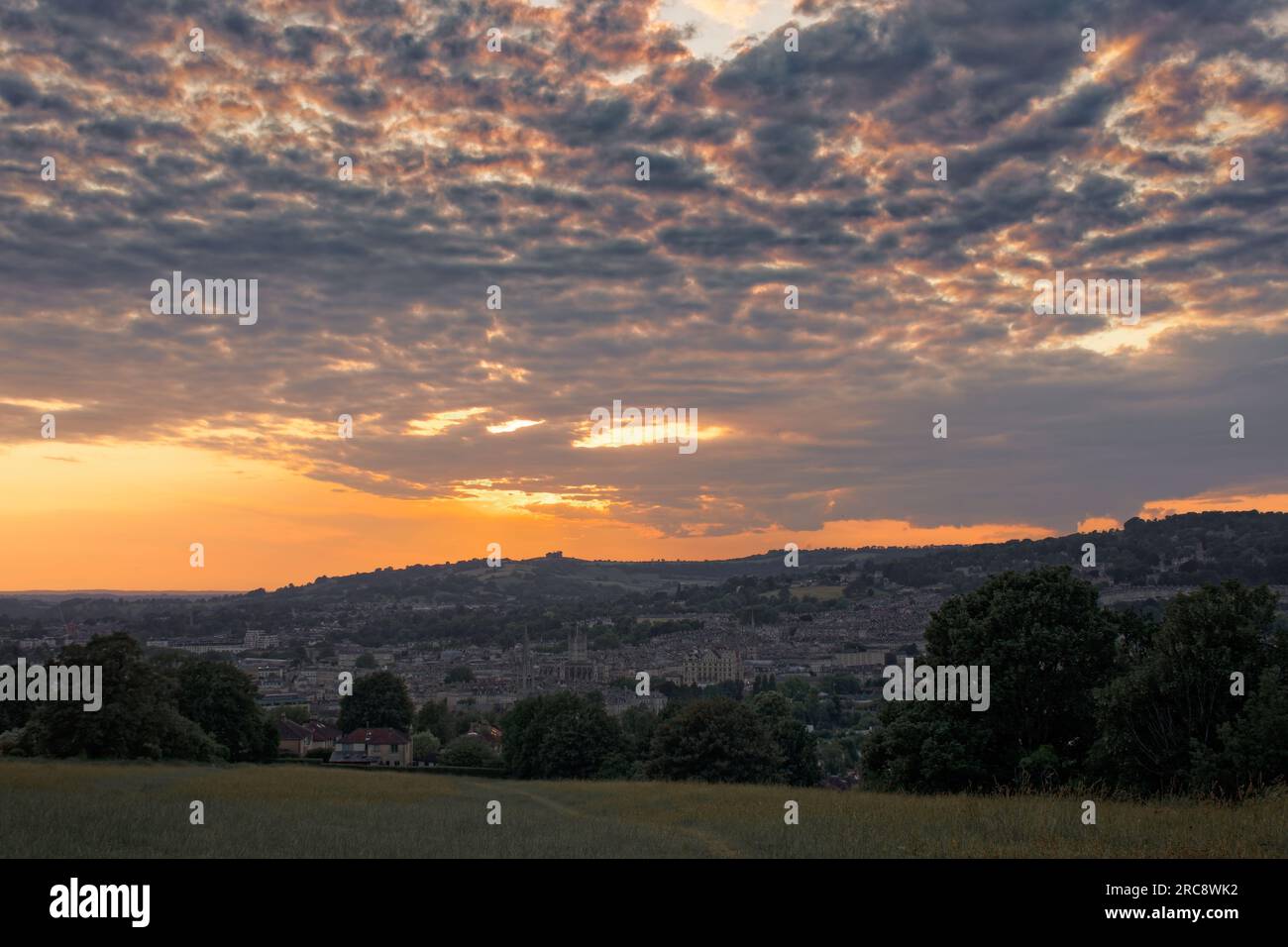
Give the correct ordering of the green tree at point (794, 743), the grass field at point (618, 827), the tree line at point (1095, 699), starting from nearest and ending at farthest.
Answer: the grass field at point (618, 827) < the tree line at point (1095, 699) < the green tree at point (794, 743)

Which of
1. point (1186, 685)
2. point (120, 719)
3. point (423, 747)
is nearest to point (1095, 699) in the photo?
point (1186, 685)

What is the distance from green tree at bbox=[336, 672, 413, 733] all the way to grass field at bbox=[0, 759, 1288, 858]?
261 ft

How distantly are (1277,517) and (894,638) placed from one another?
6954cm

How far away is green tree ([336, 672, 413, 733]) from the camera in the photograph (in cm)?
10769

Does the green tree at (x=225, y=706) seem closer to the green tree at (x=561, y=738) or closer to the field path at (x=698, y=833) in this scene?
the green tree at (x=561, y=738)

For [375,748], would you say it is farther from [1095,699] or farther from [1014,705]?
[1095,699]

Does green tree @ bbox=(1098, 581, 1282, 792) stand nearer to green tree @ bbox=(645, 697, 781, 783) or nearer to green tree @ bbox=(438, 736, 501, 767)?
green tree @ bbox=(645, 697, 781, 783)

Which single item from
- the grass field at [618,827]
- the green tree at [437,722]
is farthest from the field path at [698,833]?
the green tree at [437,722]

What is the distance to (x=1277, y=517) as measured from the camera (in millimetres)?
180750

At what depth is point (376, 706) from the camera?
107375 mm

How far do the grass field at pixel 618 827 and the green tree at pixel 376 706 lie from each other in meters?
79.5

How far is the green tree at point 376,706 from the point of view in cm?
10769
